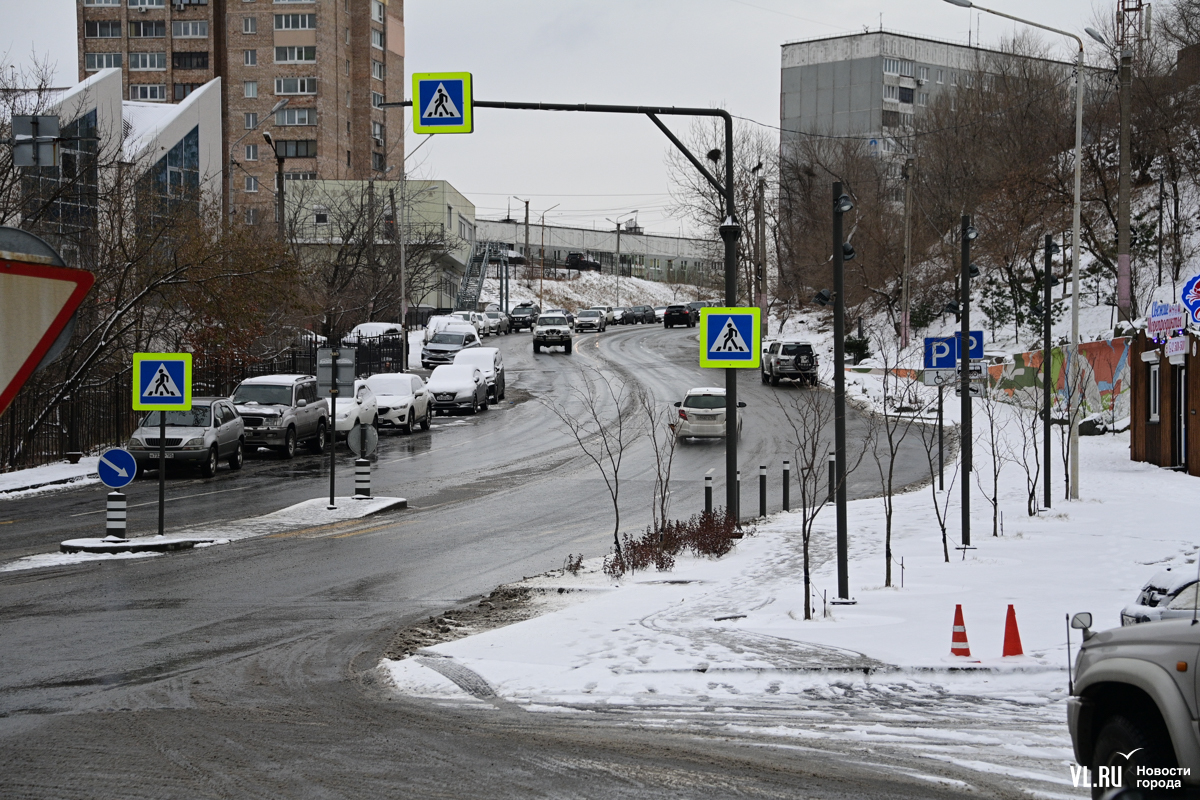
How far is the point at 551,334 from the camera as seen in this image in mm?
65812

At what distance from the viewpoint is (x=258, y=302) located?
35.2 metres

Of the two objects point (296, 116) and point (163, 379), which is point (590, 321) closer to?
point (296, 116)

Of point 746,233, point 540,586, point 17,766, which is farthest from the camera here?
point 746,233

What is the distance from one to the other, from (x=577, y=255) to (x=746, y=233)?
7249 cm

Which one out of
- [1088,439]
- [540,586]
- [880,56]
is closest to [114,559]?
[540,586]

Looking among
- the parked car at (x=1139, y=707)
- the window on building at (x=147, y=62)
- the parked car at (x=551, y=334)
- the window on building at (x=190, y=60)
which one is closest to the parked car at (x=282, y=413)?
the parked car at (x=1139, y=707)

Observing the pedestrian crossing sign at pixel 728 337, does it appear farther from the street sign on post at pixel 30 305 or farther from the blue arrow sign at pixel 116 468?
the street sign on post at pixel 30 305

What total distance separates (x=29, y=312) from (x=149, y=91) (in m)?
102

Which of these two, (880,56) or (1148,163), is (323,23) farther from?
(1148,163)

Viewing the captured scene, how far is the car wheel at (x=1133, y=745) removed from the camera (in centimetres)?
517

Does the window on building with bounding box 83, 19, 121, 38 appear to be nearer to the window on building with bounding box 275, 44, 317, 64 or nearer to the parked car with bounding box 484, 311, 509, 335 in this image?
the window on building with bounding box 275, 44, 317, 64


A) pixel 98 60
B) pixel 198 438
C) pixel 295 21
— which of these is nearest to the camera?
pixel 198 438
